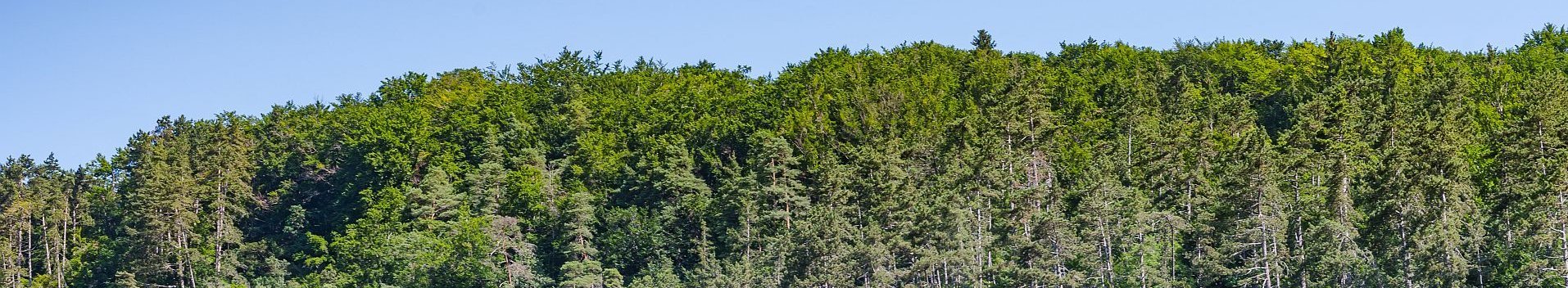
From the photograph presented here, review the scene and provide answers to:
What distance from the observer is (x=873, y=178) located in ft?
294

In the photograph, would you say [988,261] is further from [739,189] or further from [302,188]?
[302,188]

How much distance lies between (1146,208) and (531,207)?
37087mm

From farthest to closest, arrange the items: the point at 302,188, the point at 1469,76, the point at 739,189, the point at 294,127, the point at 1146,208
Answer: the point at 294,127, the point at 302,188, the point at 1469,76, the point at 739,189, the point at 1146,208

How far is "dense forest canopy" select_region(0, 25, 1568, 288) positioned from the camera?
7525 cm

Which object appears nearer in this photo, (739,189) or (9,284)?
(739,189)

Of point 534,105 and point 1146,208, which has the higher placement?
point 534,105

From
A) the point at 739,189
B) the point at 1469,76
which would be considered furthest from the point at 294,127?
the point at 1469,76

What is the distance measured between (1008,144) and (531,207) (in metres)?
25.7

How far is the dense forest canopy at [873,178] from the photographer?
247ft

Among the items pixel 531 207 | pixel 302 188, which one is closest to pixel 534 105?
pixel 302 188

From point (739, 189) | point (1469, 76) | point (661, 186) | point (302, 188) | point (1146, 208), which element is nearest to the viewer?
point (1146, 208)

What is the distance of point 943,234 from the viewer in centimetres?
8294

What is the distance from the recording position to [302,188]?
416ft

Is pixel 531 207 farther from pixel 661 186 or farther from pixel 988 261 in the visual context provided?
pixel 988 261
